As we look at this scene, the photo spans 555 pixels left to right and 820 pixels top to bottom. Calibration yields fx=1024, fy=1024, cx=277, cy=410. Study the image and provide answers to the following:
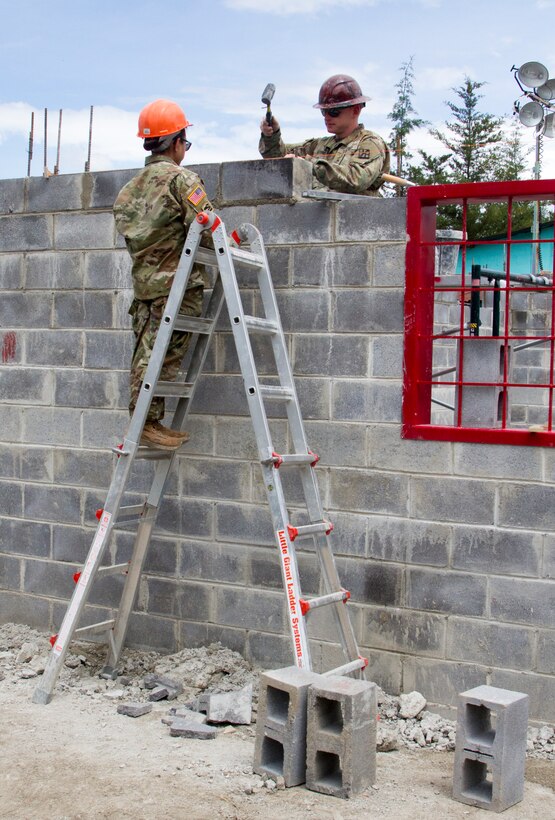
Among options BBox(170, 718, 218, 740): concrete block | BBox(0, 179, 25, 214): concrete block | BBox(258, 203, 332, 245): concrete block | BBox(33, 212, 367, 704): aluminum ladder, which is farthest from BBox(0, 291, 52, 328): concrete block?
BBox(170, 718, 218, 740): concrete block

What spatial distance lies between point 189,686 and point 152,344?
1702mm

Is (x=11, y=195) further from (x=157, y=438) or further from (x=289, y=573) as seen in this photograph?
(x=289, y=573)

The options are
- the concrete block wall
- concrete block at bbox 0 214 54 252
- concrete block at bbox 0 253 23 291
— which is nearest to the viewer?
the concrete block wall

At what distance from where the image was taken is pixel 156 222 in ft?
16.1

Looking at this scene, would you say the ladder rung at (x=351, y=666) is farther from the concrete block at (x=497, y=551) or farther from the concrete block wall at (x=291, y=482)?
the concrete block at (x=497, y=551)

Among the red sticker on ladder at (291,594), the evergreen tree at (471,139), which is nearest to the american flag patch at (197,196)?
the red sticker on ladder at (291,594)

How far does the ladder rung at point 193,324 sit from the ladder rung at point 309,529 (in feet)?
3.61

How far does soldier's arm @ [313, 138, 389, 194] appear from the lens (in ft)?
17.4

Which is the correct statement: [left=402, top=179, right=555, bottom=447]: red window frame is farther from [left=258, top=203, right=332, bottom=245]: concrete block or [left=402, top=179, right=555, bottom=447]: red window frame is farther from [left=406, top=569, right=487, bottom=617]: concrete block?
[left=406, top=569, right=487, bottom=617]: concrete block

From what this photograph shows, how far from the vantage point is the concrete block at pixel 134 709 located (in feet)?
15.5

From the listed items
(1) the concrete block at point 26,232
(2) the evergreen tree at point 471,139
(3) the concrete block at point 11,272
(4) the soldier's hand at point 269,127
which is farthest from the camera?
(2) the evergreen tree at point 471,139

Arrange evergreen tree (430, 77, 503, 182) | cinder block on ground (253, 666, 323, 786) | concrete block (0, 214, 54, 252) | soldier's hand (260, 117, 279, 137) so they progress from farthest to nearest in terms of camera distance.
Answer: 1. evergreen tree (430, 77, 503, 182)
2. soldier's hand (260, 117, 279, 137)
3. concrete block (0, 214, 54, 252)
4. cinder block on ground (253, 666, 323, 786)

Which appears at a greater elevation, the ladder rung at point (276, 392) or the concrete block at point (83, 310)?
the concrete block at point (83, 310)

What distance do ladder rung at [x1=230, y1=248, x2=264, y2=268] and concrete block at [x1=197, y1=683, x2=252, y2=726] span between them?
201 centimetres
